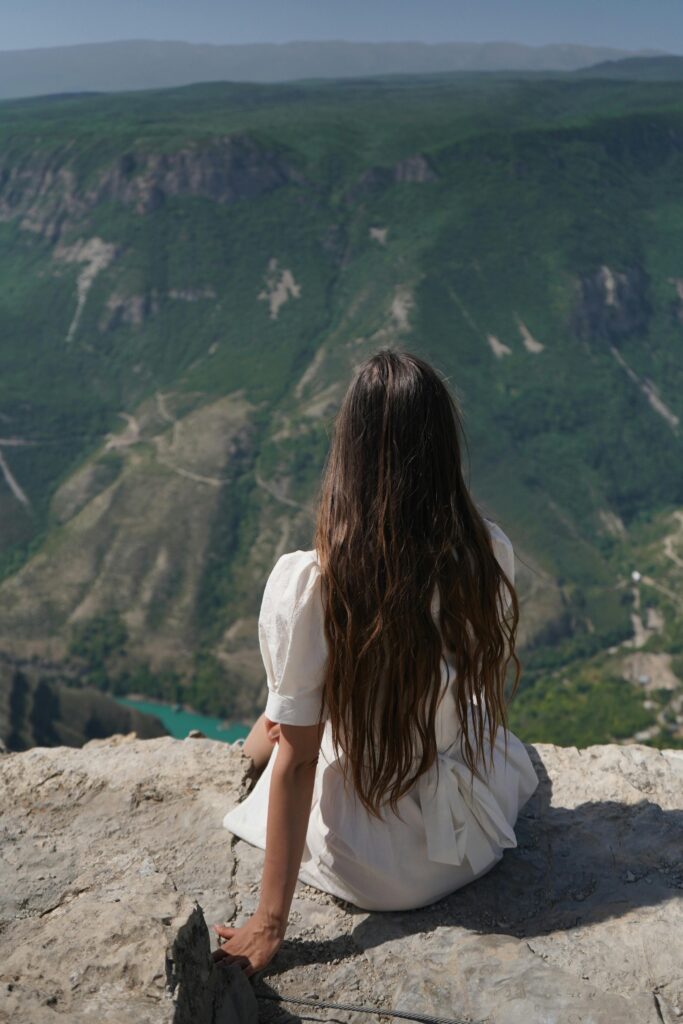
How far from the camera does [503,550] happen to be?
11.6 ft

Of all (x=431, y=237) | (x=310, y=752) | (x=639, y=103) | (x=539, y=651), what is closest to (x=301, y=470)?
(x=539, y=651)

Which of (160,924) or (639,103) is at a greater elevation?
(639,103)

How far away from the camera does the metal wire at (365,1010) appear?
3.03 m

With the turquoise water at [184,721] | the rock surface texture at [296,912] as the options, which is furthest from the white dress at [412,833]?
the turquoise water at [184,721]

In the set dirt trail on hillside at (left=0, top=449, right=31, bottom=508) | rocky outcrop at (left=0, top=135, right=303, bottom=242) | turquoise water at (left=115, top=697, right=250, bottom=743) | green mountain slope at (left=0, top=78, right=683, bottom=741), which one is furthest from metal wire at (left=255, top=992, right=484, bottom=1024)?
rocky outcrop at (left=0, top=135, right=303, bottom=242)

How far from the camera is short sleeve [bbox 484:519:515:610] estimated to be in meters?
3.51

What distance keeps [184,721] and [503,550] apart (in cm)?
6194

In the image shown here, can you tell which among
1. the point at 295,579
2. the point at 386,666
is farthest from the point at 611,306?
the point at 295,579

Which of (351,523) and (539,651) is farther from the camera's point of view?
(539,651)

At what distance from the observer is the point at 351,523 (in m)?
3.11

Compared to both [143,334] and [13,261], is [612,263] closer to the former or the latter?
[143,334]

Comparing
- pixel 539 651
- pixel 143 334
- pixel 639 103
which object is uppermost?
pixel 639 103

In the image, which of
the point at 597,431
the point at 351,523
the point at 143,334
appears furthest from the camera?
the point at 143,334

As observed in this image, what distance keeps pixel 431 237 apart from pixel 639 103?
54.7 m
